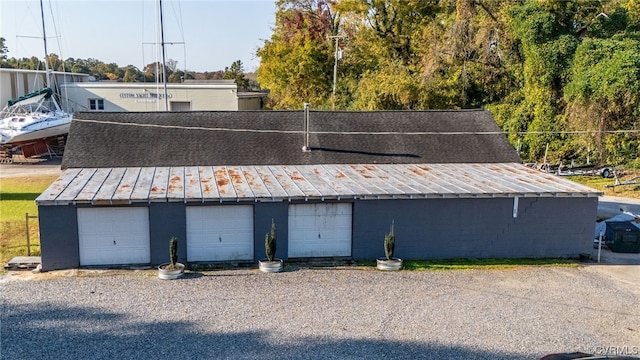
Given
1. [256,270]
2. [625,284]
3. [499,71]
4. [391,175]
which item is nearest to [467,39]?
[499,71]

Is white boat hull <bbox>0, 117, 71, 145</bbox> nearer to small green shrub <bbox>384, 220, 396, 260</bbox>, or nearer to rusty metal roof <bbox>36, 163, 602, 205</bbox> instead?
rusty metal roof <bbox>36, 163, 602, 205</bbox>

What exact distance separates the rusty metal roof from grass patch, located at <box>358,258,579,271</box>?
6.79ft

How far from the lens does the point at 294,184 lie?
636 inches

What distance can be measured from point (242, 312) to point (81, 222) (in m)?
6.10

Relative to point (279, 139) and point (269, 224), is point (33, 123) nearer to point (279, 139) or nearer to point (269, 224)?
point (279, 139)

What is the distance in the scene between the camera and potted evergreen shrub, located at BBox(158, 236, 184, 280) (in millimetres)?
13664

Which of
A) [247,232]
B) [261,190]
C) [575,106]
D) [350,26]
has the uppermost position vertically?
[350,26]

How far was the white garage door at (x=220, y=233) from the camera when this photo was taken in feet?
49.6

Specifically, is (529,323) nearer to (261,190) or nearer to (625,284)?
(625,284)

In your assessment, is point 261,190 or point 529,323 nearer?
point 529,323

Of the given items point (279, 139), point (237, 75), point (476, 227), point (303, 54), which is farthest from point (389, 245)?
point (237, 75)

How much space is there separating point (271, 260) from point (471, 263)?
6.24m

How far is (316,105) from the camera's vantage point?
43.4 metres

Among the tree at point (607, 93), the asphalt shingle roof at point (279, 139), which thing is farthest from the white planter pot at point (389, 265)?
the tree at point (607, 93)
